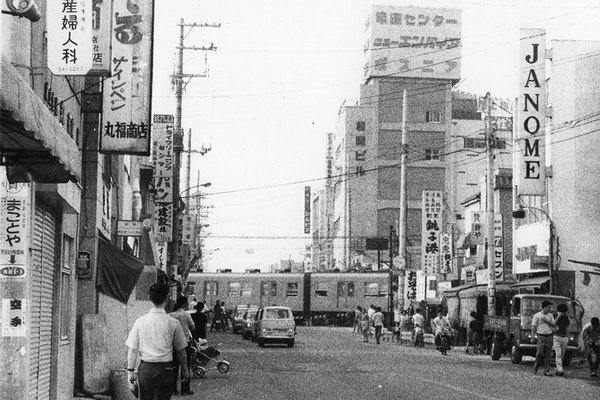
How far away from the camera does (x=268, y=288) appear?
235 feet

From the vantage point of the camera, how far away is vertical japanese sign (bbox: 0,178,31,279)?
11.9 metres

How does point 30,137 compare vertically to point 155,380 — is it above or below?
above

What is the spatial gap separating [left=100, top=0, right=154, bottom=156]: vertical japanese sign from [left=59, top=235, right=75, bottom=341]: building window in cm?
205

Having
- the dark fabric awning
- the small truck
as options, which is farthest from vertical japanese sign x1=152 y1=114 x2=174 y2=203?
the dark fabric awning

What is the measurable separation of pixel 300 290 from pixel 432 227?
20653mm

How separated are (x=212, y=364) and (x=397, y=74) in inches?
3036

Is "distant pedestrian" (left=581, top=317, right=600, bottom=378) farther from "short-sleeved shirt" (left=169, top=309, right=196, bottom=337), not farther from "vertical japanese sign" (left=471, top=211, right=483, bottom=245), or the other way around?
"vertical japanese sign" (left=471, top=211, right=483, bottom=245)

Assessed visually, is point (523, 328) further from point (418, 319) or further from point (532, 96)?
point (418, 319)

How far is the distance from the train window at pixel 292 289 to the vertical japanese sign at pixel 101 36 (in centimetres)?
5711

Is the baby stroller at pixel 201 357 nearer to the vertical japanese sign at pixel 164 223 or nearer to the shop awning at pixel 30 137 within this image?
the shop awning at pixel 30 137

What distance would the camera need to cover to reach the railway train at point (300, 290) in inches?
2813

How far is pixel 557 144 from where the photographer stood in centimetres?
4162

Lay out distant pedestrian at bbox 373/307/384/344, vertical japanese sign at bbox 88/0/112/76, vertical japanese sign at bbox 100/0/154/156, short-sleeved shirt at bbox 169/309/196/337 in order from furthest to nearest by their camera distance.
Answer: distant pedestrian at bbox 373/307/384/344
short-sleeved shirt at bbox 169/309/196/337
vertical japanese sign at bbox 100/0/154/156
vertical japanese sign at bbox 88/0/112/76

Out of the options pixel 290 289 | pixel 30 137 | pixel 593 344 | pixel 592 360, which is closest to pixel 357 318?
pixel 290 289
